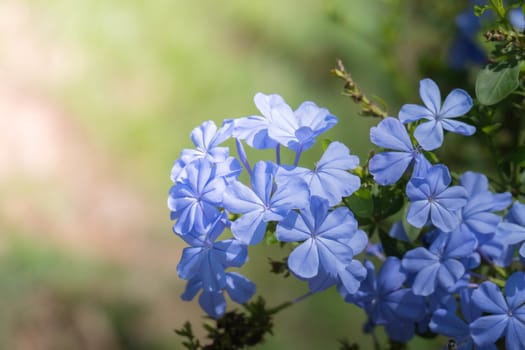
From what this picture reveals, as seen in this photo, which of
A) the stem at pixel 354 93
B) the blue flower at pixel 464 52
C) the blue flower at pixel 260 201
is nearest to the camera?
the blue flower at pixel 260 201

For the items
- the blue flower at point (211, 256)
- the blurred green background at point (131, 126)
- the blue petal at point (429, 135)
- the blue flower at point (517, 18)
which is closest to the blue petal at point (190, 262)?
the blue flower at point (211, 256)

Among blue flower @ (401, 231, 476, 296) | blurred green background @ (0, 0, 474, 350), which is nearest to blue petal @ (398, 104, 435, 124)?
blue flower @ (401, 231, 476, 296)

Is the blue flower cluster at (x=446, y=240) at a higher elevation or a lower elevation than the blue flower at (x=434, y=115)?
lower

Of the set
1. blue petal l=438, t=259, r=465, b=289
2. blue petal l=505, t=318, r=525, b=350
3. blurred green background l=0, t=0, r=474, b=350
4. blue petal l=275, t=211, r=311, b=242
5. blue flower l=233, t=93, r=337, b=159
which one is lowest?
blue petal l=505, t=318, r=525, b=350

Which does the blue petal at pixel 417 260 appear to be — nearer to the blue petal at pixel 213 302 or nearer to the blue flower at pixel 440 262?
the blue flower at pixel 440 262

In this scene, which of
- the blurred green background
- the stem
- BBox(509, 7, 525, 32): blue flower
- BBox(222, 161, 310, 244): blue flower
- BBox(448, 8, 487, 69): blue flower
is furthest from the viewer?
the blurred green background

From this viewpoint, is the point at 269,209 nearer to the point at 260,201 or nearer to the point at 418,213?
the point at 260,201

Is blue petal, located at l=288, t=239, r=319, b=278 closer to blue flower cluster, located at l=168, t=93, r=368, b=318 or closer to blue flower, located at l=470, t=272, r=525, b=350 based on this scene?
blue flower cluster, located at l=168, t=93, r=368, b=318
